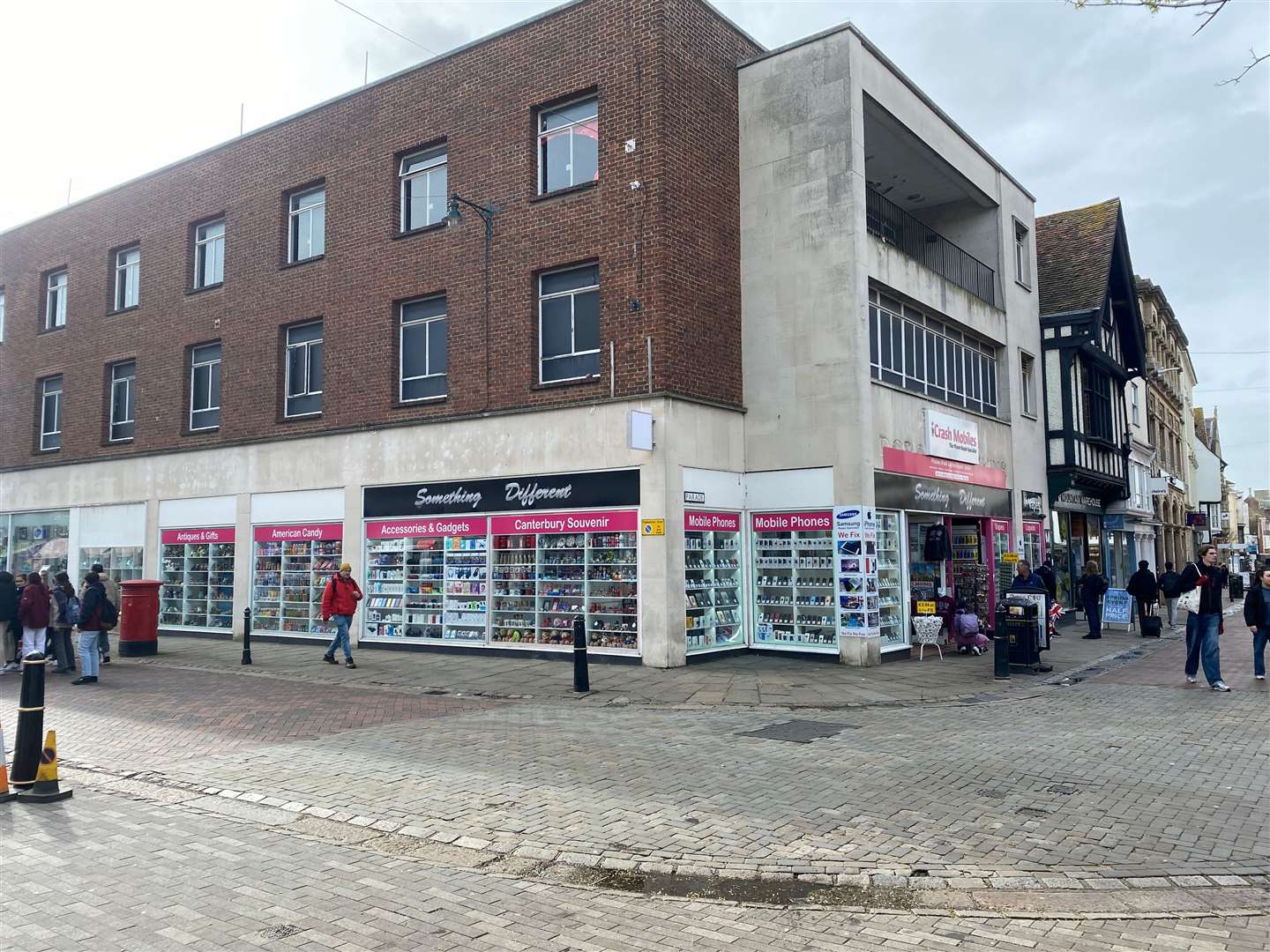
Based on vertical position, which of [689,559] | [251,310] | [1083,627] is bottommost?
[1083,627]

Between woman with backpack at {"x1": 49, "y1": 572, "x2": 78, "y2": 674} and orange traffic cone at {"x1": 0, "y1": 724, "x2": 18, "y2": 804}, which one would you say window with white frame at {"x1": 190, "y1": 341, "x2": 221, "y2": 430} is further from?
orange traffic cone at {"x1": 0, "y1": 724, "x2": 18, "y2": 804}

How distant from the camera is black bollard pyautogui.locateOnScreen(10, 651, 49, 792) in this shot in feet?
25.0

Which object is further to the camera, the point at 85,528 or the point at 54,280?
the point at 54,280

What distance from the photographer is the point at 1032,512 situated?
23.3 m

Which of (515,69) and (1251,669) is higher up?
(515,69)

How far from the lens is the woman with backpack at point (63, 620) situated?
49.3 ft

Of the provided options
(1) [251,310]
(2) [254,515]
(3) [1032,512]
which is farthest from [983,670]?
(1) [251,310]

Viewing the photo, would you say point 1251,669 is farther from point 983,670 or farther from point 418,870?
point 418,870

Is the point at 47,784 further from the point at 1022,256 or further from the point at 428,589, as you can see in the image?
the point at 1022,256

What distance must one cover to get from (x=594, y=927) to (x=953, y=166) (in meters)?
19.5

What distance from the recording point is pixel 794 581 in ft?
53.9

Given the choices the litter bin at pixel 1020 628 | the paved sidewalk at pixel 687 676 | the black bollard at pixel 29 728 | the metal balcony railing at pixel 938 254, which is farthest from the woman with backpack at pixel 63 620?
the metal balcony railing at pixel 938 254

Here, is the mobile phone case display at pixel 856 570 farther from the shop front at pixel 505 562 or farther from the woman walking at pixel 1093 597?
the woman walking at pixel 1093 597

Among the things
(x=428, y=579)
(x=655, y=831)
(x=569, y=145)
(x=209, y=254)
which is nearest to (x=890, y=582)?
(x=428, y=579)
